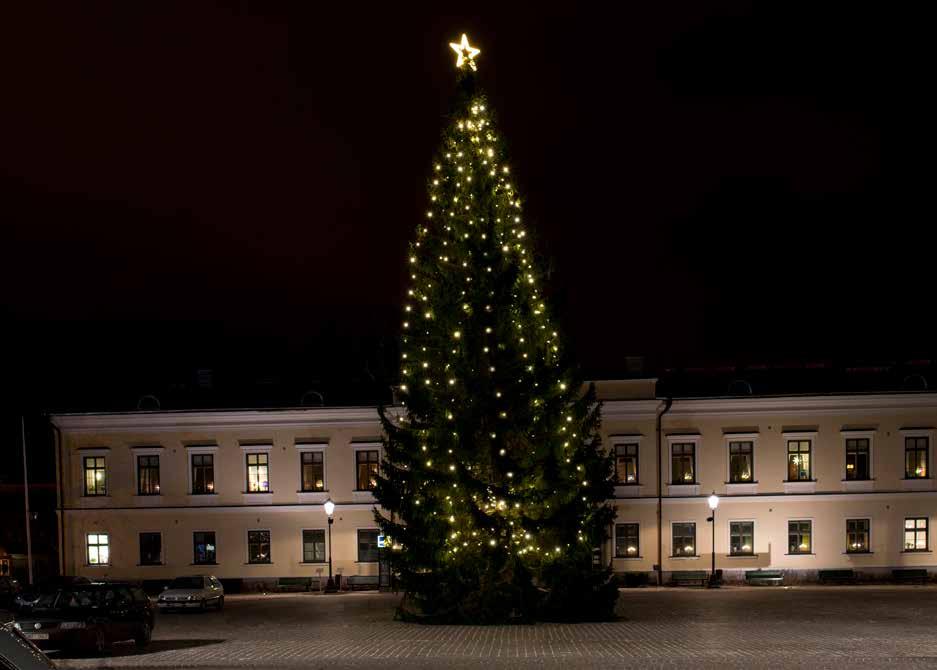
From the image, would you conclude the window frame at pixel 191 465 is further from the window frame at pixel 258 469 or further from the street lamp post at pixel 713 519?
the street lamp post at pixel 713 519

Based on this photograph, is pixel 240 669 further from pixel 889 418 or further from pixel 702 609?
pixel 889 418

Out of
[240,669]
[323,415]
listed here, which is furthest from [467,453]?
[323,415]

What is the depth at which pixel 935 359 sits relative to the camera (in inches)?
1625

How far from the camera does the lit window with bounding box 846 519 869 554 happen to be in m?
37.7

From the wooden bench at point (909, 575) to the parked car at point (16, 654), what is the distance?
128 feet

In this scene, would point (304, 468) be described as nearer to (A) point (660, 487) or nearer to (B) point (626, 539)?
(B) point (626, 539)

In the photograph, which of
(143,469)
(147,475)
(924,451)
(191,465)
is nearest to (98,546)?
(147,475)

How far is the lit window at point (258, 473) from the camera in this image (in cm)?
3872

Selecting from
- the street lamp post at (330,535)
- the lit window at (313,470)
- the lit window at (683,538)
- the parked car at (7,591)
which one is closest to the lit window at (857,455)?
the lit window at (683,538)

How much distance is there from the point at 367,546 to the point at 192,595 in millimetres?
9771

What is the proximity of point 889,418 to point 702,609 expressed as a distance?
636 inches

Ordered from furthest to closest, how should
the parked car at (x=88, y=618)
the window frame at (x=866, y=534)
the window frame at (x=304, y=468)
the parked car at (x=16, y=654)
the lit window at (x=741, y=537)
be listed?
the window frame at (x=304, y=468)
the lit window at (x=741, y=537)
the window frame at (x=866, y=534)
the parked car at (x=88, y=618)
the parked car at (x=16, y=654)

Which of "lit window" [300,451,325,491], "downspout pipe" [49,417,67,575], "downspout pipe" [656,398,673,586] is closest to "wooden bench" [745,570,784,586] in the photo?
"downspout pipe" [656,398,673,586]

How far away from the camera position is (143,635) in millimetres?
19375
